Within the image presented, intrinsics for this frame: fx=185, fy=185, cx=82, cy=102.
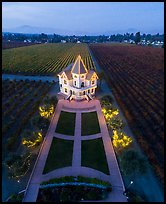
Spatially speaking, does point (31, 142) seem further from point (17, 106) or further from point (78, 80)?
point (78, 80)

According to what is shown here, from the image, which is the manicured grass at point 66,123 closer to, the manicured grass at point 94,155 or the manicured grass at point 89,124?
the manicured grass at point 89,124

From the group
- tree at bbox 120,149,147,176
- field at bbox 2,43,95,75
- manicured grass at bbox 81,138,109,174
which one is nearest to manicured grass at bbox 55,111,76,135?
manicured grass at bbox 81,138,109,174

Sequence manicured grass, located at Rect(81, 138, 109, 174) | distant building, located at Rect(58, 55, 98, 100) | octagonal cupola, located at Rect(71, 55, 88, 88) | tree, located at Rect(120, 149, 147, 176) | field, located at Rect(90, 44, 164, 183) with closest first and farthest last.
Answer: tree, located at Rect(120, 149, 147, 176), manicured grass, located at Rect(81, 138, 109, 174), field, located at Rect(90, 44, 164, 183), octagonal cupola, located at Rect(71, 55, 88, 88), distant building, located at Rect(58, 55, 98, 100)

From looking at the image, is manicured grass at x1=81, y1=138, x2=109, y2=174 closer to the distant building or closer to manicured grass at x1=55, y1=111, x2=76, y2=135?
manicured grass at x1=55, y1=111, x2=76, y2=135

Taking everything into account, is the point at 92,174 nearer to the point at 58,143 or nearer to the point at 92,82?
the point at 58,143

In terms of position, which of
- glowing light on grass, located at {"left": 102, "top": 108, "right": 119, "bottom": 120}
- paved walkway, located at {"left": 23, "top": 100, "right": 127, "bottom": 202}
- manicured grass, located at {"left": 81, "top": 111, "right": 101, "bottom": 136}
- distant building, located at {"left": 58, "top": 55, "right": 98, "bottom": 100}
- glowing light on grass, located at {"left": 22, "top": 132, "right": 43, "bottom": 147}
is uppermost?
distant building, located at {"left": 58, "top": 55, "right": 98, "bottom": 100}

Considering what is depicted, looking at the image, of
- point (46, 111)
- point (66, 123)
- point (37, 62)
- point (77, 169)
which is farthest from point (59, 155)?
point (37, 62)

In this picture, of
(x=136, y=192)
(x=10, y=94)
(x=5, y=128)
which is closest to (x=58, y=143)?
(x=5, y=128)
